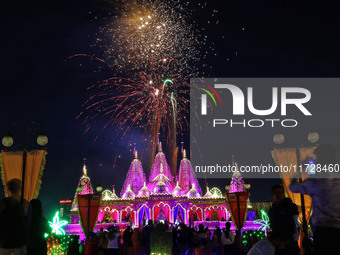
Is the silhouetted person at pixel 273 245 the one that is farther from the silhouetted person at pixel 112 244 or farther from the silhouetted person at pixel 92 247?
the silhouetted person at pixel 112 244

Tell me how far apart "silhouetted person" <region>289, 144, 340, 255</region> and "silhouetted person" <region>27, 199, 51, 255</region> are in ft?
14.1

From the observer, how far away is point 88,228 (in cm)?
1504

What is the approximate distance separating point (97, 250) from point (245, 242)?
6.61m

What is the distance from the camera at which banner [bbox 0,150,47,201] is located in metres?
11.7

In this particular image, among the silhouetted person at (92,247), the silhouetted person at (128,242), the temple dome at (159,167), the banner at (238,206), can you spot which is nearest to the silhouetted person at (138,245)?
the silhouetted person at (128,242)

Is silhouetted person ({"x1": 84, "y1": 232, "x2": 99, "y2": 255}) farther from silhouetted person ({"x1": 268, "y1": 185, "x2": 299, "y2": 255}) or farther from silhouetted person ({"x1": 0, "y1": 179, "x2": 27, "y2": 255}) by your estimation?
silhouetted person ({"x1": 268, "y1": 185, "x2": 299, "y2": 255})

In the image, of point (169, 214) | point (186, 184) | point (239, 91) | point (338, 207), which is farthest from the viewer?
point (186, 184)

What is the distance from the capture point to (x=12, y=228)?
17.8 ft

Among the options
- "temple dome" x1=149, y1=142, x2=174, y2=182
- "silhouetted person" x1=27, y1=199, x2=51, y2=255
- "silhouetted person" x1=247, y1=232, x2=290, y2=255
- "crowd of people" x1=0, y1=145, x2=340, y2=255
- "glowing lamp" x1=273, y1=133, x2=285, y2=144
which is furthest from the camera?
"temple dome" x1=149, y1=142, x2=174, y2=182

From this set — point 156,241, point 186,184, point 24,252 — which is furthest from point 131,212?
point 24,252

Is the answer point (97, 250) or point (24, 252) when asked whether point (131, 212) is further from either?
point (24, 252)

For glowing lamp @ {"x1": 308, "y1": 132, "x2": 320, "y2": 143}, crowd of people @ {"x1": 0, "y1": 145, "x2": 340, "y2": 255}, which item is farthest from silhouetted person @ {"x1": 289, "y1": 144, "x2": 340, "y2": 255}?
glowing lamp @ {"x1": 308, "y1": 132, "x2": 320, "y2": 143}

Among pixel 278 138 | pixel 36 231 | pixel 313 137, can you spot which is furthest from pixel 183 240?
pixel 36 231

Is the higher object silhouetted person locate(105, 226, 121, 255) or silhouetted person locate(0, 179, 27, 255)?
silhouetted person locate(0, 179, 27, 255)
